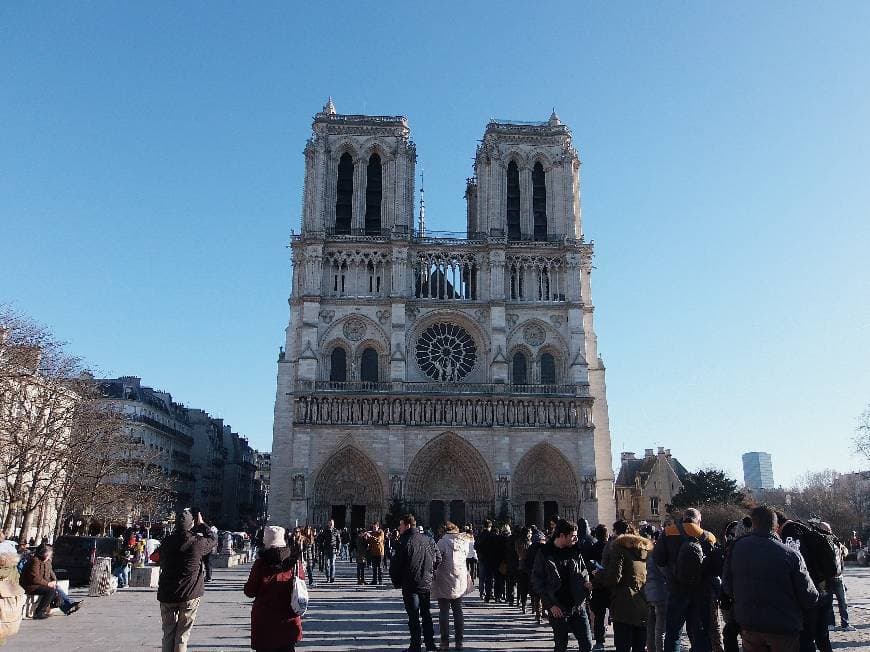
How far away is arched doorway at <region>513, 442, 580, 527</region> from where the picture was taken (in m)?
39.9

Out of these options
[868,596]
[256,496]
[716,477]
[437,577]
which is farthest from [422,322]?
[256,496]

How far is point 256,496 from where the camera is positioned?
268 ft

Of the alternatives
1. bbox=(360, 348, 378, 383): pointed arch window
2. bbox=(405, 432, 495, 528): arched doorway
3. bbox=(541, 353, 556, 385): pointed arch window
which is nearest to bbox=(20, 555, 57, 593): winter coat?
bbox=(405, 432, 495, 528): arched doorway

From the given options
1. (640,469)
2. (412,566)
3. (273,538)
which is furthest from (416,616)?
(640,469)

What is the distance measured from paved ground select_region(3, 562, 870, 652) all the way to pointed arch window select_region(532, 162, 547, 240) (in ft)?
100

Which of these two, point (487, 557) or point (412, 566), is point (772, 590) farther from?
point (487, 557)

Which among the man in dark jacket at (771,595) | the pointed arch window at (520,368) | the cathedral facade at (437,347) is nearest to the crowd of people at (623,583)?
the man in dark jacket at (771,595)

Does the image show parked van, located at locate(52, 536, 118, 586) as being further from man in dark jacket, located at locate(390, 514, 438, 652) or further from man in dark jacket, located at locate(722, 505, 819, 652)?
man in dark jacket, located at locate(722, 505, 819, 652)

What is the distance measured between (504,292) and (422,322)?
15.2 ft

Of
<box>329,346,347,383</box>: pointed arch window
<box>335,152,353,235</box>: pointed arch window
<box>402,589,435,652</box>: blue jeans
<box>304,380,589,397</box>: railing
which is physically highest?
<box>335,152,353,235</box>: pointed arch window

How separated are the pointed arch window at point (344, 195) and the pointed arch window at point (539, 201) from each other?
33.7 feet

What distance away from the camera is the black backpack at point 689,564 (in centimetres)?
766

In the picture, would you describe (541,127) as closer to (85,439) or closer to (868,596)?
(85,439)

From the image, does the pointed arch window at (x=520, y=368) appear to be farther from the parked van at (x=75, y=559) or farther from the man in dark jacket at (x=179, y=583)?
the man in dark jacket at (x=179, y=583)
